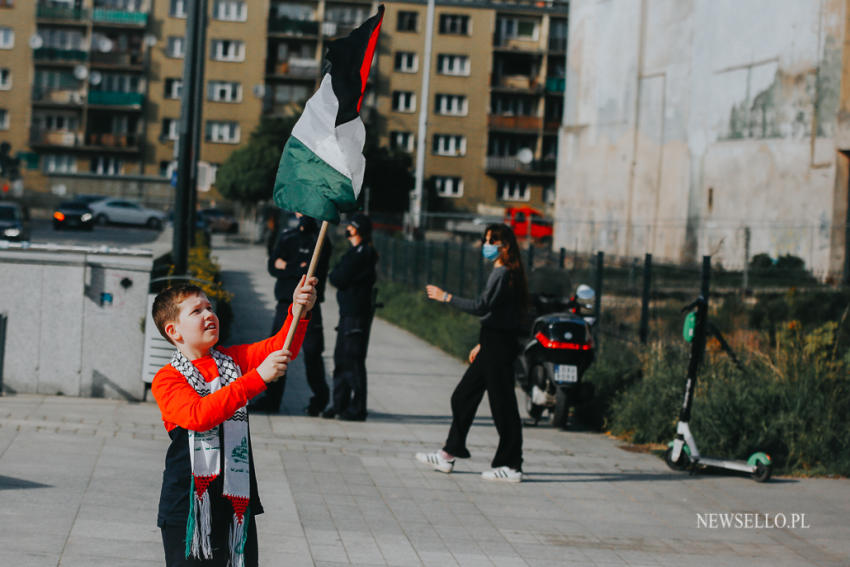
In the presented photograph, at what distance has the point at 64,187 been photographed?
81.6 metres

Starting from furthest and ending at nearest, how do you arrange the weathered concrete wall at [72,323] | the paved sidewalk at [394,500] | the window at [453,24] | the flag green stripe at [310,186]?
1. the window at [453,24]
2. the weathered concrete wall at [72,323]
3. the paved sidewalk at [394,500]
4. the flag green stripe at [310,186]

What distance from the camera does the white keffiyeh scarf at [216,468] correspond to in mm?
4055

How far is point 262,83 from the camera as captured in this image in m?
82.9

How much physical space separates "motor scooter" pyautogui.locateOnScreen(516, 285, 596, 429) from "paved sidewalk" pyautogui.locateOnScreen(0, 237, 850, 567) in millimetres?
288

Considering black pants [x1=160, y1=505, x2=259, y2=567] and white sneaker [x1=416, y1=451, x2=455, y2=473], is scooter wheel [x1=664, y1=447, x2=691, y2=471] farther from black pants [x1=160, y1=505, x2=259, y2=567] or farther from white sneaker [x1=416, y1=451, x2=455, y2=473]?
black pants [x1=160, y1=505, x2=259, y2=567]

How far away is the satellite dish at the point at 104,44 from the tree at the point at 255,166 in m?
16.3

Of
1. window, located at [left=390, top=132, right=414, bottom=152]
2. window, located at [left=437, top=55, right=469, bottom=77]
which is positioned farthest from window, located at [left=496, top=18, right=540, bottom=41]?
window, located at [left=390, top=132, right=414, bottom=152]

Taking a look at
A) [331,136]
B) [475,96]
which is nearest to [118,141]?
[475,96]

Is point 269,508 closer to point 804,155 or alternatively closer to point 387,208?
point 804,155

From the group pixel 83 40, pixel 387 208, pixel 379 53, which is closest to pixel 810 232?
pixel 387 208

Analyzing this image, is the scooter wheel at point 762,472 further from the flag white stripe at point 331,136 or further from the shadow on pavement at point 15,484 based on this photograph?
the flag white stripe at point 331,136

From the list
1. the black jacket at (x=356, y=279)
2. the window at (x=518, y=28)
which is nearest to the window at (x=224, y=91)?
the window at (x=518, y=28)

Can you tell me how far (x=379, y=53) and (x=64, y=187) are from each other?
22.5 metres

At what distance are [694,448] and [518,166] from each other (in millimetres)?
73155
